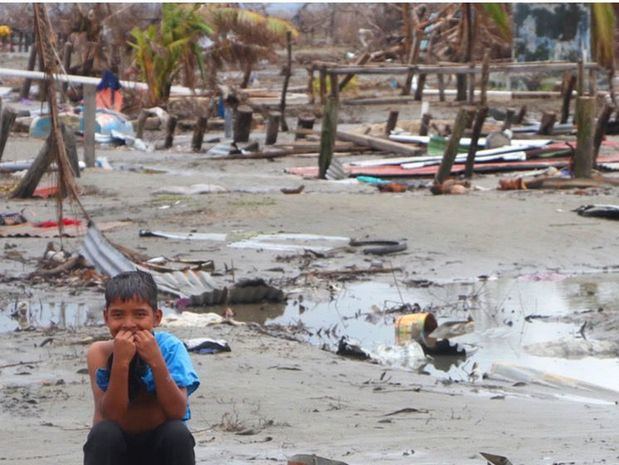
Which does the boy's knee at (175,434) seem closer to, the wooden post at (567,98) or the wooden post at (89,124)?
the wooden post at (89,124)

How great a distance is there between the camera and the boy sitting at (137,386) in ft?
12.3

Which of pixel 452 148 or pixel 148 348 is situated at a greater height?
pixel 148 348

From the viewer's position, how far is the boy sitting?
148 inches

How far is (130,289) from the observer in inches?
150

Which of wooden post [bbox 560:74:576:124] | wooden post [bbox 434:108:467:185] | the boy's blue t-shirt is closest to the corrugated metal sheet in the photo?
the boy's blue t-shirt

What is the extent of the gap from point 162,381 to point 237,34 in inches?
1227

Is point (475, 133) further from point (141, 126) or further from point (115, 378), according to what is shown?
point (115, 378)

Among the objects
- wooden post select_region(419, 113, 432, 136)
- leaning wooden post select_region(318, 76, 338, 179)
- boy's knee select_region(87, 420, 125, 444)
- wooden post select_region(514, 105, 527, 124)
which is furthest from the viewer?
wooden post select_region(514, 105, 527, 124)

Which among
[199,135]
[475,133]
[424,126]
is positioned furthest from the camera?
[424,126]

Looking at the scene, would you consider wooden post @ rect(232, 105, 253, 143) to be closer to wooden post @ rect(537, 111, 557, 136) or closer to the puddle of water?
wooden post @ rect(537, 111, 557, 136)

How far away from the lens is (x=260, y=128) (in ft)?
97.3

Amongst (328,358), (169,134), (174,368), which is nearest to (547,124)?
(169,134)

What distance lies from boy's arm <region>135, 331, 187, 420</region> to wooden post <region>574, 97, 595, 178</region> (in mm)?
14248

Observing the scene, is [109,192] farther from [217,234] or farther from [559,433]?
[559,433]
